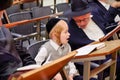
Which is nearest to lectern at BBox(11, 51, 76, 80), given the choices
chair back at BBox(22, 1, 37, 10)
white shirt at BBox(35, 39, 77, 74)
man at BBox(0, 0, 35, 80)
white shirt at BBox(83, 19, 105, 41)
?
man at BBox(0, 0, 35, 80)

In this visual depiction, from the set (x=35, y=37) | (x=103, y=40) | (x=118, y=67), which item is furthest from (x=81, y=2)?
(x=35, y=37)

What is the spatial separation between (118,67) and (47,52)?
1.02m

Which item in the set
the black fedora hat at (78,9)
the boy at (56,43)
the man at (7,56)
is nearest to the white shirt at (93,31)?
the black fedora hat at (78,9)

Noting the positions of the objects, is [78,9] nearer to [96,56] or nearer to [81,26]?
[81,26]

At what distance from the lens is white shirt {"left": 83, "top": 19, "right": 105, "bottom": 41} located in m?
2.72

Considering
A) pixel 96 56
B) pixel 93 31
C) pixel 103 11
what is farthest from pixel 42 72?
pixel 103 11

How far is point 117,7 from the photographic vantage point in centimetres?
342

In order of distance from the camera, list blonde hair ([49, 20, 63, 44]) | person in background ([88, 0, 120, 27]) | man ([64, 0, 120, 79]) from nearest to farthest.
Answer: blonde hair ([49, 20, 63, 44]), man ([64, 0, 120, 79]), person in background ([88, 0, 120, 27])

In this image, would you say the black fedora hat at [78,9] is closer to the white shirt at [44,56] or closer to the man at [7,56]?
the white shirt at [44,56]

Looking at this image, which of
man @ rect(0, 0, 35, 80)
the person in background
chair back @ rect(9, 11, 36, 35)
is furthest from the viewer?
chair back @ rect(9, 11, 36, 35)

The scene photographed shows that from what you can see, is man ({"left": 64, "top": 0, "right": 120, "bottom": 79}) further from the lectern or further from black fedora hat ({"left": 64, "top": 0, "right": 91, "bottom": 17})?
the lectern

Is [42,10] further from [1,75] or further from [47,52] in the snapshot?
[1,75]

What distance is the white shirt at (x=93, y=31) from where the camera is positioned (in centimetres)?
272

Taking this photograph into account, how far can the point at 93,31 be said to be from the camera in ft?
9.05
